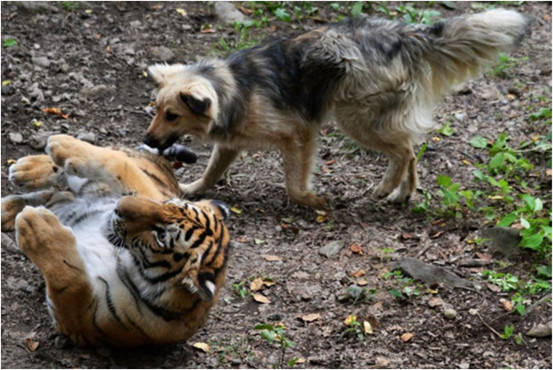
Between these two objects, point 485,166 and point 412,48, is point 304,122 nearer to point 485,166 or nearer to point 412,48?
point 412,48

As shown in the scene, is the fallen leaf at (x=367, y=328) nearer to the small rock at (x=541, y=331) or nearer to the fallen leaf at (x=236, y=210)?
the small rock at (x=541, y=331)

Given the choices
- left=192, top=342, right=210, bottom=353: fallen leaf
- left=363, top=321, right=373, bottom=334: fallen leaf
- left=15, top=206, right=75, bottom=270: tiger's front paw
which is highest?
left=15, top=206, right=75, bottom=270: tiger's front paw

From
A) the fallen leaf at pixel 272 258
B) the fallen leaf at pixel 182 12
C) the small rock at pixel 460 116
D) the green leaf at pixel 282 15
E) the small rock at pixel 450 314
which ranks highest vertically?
the green leaf at pixel 282 15

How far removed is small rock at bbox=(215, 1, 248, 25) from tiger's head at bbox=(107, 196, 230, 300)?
204 inches

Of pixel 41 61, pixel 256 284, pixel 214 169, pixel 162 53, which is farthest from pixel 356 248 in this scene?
pixel 41 61

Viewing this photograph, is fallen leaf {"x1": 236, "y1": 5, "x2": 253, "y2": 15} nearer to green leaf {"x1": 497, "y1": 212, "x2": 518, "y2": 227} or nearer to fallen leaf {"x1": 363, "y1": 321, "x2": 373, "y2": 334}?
green leaf {"x1": 497, "y1": 212, "x2": 518, "y2": 227}

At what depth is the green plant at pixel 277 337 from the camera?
4809mm

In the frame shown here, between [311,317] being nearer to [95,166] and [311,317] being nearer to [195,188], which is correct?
[95,166]

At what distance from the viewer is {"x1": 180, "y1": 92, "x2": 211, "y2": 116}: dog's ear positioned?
6.42m

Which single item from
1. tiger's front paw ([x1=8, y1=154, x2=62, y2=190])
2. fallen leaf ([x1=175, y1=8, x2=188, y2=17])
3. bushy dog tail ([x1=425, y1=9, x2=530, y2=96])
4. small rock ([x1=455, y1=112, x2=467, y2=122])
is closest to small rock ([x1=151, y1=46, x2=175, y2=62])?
fallen leaf ([x1=175, y1=8, x2=188, y2=17])

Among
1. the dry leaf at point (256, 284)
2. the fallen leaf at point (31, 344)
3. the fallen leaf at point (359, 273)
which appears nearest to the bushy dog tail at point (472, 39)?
the fallen leaf at point (359, 273)

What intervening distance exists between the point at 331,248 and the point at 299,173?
957mm

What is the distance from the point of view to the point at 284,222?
665cm

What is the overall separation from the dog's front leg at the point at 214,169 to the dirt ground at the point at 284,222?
0.58ft
